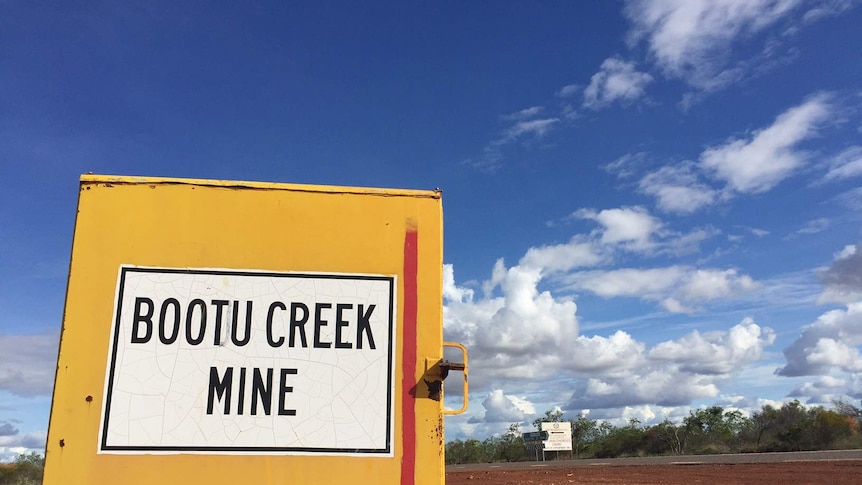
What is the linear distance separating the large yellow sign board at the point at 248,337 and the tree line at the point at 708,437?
41.1m

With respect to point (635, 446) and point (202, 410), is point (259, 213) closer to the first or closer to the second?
point (202, 410)

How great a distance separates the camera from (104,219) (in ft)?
11.3

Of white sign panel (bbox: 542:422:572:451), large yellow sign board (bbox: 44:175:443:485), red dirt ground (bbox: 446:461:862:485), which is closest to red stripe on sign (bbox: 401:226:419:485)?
large yellow sign board (bbox: 44:175:443:485)

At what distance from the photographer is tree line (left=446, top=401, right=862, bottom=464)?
37.1 metres

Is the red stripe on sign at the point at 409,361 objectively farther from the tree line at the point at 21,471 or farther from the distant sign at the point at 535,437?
the distant sign at the point at 535,437

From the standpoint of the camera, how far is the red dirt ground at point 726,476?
750 inches

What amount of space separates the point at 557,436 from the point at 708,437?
11.4m

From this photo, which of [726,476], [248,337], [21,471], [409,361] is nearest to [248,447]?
[248,337]

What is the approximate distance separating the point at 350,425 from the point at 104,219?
183 cm

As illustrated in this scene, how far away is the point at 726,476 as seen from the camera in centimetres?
2106

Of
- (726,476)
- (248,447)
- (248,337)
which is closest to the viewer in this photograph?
(248,447)

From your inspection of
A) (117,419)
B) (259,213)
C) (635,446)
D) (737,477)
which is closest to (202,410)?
(117,419)

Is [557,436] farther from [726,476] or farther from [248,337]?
[248,337]

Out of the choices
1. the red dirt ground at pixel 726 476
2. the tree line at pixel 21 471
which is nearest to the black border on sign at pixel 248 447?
the red dirt ground at pixel 726 476
